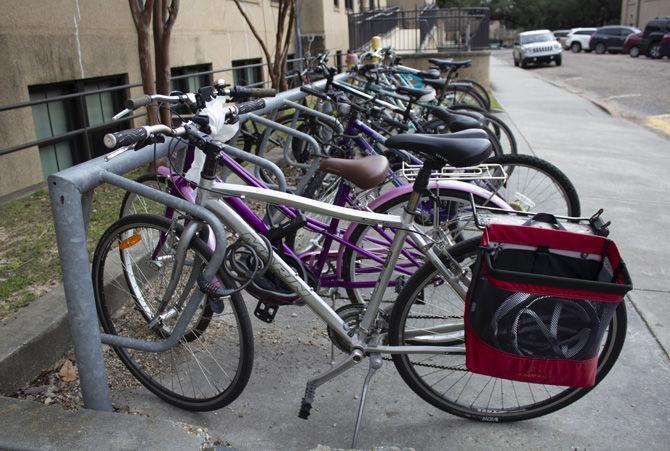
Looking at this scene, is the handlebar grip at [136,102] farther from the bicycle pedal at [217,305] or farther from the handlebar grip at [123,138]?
the bicycle pedal at [217,305]

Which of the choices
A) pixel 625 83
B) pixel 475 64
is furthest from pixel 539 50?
pixel 475 64

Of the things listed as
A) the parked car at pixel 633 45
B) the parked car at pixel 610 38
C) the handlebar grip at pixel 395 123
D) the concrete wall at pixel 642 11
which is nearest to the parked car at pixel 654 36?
the parked car at pixel 633 45

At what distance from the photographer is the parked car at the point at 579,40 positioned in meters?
42.5

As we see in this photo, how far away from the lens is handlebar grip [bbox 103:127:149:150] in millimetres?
2111

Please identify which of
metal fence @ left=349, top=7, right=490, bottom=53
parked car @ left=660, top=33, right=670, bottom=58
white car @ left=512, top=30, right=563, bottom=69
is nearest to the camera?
metal fence @ left=349, top=7, right=490, bottom=53

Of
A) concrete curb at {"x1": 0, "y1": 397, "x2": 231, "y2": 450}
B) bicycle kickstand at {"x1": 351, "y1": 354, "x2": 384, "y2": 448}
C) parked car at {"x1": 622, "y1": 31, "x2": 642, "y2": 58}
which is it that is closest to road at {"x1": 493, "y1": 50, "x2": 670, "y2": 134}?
parked car at {"x1": 622, "y1": 31, "x2": 642, "y2": 58}

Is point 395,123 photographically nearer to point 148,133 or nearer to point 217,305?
point 217,305

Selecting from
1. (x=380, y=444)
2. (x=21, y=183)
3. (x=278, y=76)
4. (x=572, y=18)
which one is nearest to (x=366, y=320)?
(x=380, y=444)

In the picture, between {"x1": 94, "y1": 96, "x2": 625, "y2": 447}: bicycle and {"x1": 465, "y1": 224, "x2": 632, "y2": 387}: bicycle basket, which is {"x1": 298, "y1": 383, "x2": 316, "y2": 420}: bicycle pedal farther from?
{"x1": 465, "y1": 224, "x2": 632, "y2": 387}: bicycle basket

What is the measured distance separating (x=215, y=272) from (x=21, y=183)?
457cm

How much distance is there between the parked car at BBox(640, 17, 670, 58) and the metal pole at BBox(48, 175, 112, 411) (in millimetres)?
33887

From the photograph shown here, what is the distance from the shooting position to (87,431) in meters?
2.22

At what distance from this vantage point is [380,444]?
101 inches

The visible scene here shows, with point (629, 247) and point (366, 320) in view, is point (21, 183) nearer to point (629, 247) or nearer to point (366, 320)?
point (366, 320)
